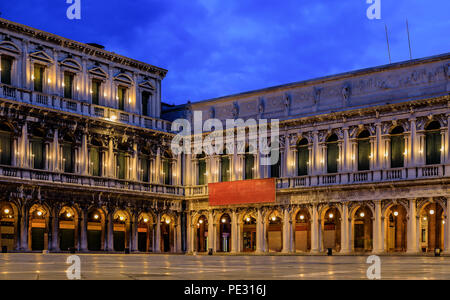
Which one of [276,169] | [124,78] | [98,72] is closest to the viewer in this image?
[98,72]

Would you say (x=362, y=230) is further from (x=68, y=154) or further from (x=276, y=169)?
(x=68, y=154)

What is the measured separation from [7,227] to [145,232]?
1072 centimetres

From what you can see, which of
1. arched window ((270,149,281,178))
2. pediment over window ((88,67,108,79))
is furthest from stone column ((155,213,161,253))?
pediment over window ((88,67,108,79))

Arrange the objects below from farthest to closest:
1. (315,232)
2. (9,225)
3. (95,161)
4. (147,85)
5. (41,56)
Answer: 1. (147,85)
2. (95,161)
3. (315,232)
4. (41,56)
5. (9,225)

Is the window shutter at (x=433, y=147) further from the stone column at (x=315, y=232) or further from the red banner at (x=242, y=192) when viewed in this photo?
the red banner at (x=242, y=192)

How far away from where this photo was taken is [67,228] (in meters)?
39.5

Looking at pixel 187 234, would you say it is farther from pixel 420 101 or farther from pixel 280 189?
pixel 420 101

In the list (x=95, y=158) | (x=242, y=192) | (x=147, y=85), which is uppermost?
(x=147, y=85)

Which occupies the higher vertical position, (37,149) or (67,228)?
(37,149)

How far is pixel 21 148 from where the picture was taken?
122 ft

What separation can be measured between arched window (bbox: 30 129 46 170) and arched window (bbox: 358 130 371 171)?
59.8ft

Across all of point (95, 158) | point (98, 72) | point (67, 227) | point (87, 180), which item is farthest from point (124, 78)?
point (67, 227)

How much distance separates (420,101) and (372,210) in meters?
6.71
